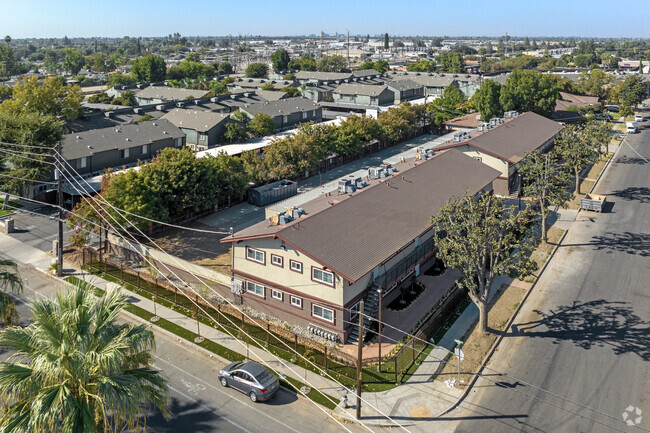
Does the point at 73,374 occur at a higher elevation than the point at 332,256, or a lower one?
higher

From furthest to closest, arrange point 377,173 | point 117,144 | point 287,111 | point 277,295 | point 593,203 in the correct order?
point 287,111, point 117,144, point 593,203, point 377,173, point 277,295

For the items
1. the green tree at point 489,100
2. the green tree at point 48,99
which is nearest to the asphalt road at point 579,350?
the green tree at point 489,100

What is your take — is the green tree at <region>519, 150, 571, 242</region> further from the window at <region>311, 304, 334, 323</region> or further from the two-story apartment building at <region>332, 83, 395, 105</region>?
the two-story apartment building at <region>332, 83, 395, 105</region>

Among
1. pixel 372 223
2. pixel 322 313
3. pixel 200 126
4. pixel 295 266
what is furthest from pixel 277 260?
pixel 200 126

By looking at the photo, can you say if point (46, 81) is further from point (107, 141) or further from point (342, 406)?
point (342, 406)

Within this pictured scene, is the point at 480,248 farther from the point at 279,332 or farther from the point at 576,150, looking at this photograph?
the point at 576,150

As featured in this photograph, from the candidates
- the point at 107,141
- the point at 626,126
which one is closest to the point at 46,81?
the point at 107,141

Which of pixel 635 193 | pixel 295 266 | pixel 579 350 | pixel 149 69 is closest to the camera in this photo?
pixel 579 350

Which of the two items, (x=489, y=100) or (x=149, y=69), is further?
(x=149, y=69)
